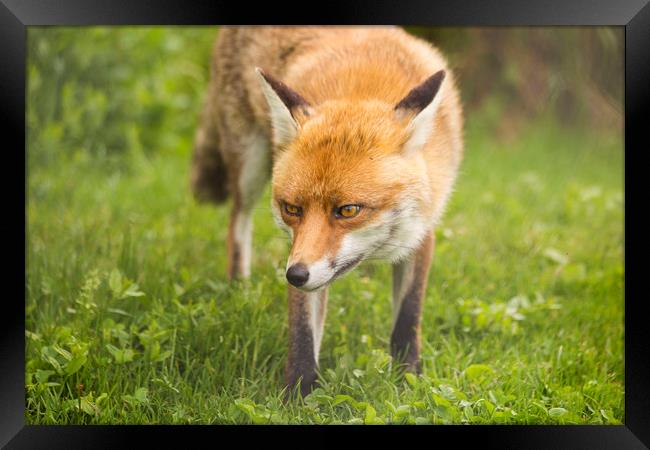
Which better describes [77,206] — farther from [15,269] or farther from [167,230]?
[15,269]

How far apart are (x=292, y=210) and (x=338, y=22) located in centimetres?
81

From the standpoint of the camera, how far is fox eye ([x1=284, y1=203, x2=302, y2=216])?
3102 millimetres

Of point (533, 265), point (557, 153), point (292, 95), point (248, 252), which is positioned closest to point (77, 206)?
point (248, 252)

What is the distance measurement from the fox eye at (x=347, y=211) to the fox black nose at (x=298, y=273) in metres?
0.28

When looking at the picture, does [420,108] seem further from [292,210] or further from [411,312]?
[411,312]

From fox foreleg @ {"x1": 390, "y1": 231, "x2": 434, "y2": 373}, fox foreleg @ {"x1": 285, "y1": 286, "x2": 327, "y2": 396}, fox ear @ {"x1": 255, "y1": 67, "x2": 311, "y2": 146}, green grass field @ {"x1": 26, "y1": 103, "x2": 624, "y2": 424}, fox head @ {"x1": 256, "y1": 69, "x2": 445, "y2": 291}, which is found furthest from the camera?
fox foreleg @ {"x1": 390, "y1": 231, "x2": 434, "y2": 373}

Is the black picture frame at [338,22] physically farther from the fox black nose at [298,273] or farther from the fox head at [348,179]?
the fox black nose at [298,273]

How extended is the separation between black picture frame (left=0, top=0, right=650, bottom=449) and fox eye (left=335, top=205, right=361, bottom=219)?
78 cm

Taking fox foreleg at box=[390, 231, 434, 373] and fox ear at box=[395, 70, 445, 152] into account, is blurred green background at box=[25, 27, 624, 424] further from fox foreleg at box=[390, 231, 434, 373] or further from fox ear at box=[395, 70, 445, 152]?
fox ear at box=[395, 70, 445, 152]

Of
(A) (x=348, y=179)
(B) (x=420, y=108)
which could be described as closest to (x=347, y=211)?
(A) (x=348, y=179)

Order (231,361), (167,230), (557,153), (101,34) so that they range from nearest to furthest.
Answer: (231,361) < (167,230) < (101,34) < (557,153)

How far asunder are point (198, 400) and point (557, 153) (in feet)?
17.3

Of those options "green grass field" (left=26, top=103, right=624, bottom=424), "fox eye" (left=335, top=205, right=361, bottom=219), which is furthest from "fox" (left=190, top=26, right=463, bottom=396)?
"green grass field" (left=26, top=103, right=624, bottom=424)

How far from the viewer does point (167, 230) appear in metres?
5.45
